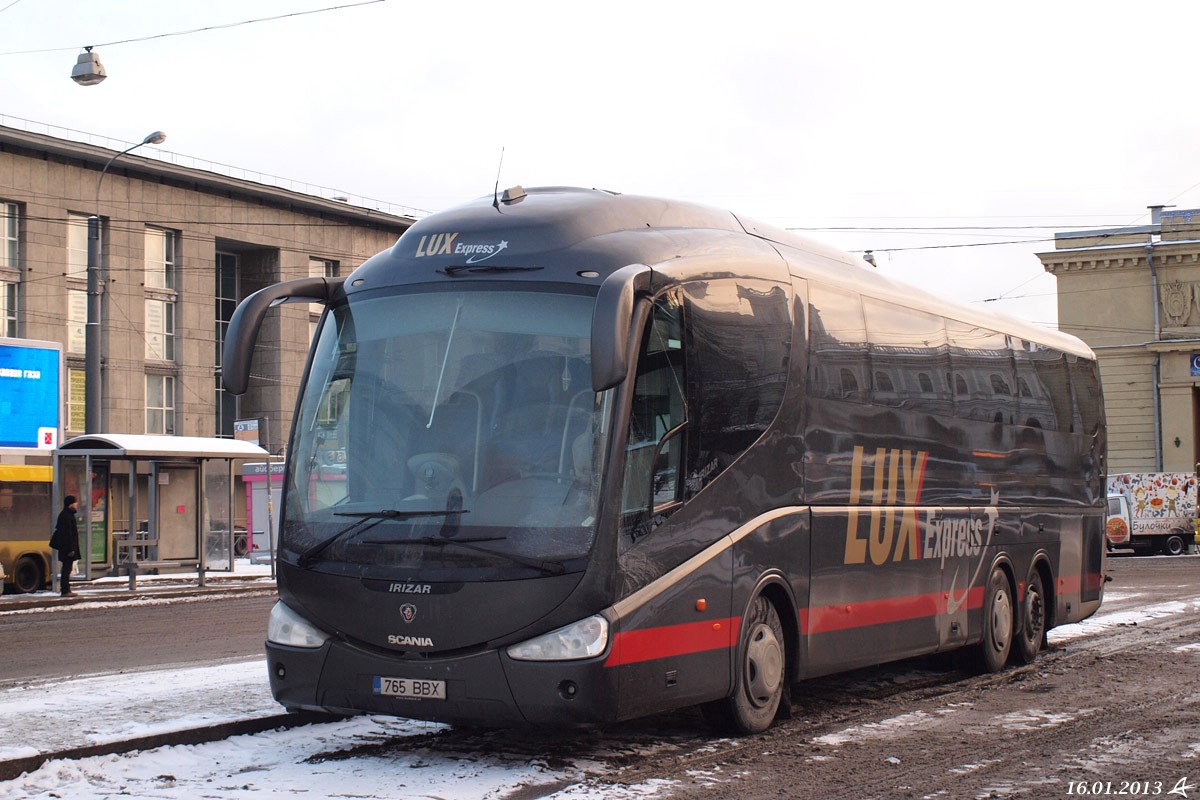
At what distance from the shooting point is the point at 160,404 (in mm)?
58875

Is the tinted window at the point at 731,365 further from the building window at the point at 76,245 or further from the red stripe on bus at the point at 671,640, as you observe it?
the building window at the point at 76,245

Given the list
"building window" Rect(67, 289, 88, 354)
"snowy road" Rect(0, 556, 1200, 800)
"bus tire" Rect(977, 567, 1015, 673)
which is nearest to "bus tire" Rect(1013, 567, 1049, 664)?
"bus tire" Rect(977, 567, 1015, 673)

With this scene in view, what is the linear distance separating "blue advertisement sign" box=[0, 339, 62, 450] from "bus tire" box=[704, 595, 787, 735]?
27495 mm

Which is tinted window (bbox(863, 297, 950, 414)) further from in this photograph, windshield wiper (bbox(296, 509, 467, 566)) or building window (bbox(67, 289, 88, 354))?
building window (bbox(67, 289, 88, 354))

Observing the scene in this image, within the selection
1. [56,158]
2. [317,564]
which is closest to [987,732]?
[317,564]

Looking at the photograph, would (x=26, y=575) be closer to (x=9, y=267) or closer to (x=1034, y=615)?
(x=1034, y=615)

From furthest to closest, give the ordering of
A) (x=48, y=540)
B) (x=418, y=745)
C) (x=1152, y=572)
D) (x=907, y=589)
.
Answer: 1. (x=1152, y=572)
2. (x=48, y=540)
3. (x=907, y=589)
4. (x=418, y=745)

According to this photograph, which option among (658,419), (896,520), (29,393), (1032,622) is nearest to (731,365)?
(658,419)

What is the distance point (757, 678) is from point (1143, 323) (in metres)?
53.2

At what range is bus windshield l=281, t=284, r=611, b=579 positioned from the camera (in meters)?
7.93

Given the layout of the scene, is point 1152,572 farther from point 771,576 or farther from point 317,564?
point 317,564

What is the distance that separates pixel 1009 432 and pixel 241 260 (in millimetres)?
53187

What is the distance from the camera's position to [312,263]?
6406cm

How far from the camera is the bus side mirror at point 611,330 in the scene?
7211 millimetres
